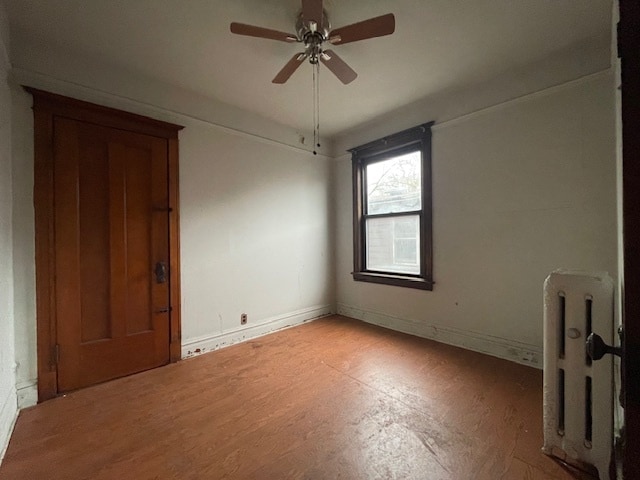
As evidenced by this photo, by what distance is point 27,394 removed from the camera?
189 cm

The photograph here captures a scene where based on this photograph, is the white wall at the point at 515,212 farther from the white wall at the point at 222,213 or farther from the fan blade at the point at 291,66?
the fan blade at the point at 291,66

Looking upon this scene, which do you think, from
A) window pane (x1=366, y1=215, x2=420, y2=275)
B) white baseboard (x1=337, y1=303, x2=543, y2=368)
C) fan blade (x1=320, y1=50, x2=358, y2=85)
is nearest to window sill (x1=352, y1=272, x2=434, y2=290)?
window pane (x1=366, y1=215, x2=420, y2=275)

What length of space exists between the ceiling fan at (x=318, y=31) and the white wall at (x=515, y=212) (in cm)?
157

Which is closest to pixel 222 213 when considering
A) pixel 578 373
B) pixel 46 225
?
pixel 46 225

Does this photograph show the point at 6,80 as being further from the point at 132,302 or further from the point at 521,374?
the point at 521,374

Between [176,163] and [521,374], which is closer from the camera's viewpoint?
[521,374]

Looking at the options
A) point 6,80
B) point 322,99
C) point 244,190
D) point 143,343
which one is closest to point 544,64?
point 322,99

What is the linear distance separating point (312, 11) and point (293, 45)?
64 centimetres

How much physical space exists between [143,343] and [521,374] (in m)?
3.22

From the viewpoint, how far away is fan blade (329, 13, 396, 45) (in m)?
1.54

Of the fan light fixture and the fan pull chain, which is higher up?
the fan pull chain

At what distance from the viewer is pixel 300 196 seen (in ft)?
11.9

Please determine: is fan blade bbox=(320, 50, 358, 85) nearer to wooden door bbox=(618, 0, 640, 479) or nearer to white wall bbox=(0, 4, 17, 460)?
wooden door bbox=(618, 0, 640, 479)

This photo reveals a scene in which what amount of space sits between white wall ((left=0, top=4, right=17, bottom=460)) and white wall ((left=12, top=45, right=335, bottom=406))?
106 millimetres
